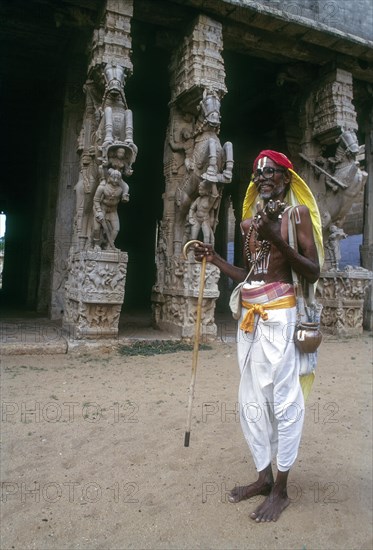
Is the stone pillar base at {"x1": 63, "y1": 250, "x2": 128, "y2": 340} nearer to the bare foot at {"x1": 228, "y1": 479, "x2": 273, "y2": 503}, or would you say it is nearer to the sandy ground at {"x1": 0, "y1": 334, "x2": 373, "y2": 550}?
the sandy ground at {"x1": 0, "y1": 334, "x2": 373, "y2": 550}

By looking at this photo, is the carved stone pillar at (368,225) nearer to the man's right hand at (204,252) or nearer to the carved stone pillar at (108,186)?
the carved stone pillar at (108,186)

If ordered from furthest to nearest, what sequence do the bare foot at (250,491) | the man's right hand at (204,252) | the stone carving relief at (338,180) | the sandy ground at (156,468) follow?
the stone carving relief at (338,180) < the man's right hand at (204,252) < the bare foot at (250,491) < the sandy ground at (156,468)

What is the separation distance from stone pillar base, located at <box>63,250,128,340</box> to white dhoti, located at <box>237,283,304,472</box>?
428 centimetres

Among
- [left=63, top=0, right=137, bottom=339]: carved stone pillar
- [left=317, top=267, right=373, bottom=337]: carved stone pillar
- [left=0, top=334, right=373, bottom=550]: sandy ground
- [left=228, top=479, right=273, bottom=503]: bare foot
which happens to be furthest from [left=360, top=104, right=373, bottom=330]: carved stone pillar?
[left=228, top=479, right=273, bottom=503]: bare foot

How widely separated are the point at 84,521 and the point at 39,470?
66 centimetres

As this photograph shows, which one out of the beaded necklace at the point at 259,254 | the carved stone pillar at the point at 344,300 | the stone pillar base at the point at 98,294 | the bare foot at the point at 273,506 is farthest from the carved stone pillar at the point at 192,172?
the bare foot at the point at 273,506

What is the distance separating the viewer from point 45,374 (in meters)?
5.03

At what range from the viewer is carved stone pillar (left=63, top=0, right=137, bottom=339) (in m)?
6.43

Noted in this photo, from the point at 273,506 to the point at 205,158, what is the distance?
581 centimetres

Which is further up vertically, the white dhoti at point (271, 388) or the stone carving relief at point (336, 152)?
the stone carving relief at point (336, 152)

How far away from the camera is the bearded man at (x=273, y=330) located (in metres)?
2.27

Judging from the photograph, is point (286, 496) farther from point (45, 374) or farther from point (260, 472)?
point (45, 374)

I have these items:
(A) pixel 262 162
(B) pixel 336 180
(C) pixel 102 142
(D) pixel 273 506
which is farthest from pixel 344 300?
(D) pixel 273 506

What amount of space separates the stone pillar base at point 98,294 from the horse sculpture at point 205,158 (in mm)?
1730
